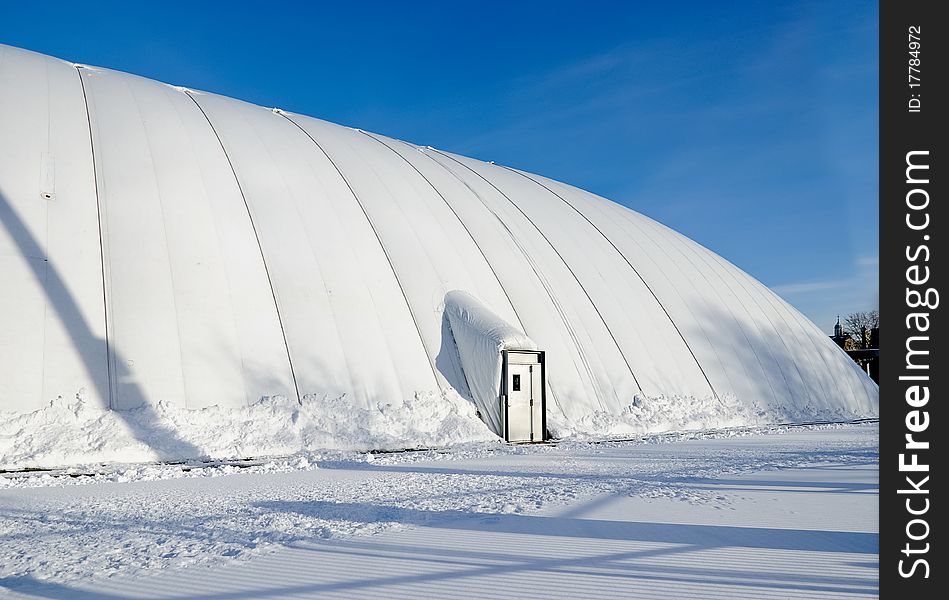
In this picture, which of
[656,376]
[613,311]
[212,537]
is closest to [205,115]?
[613,311]

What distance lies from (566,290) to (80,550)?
14172mm

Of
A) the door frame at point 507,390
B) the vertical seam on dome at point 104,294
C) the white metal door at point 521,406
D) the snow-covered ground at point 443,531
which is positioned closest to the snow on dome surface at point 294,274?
the vertical seam on dome at point 104,294

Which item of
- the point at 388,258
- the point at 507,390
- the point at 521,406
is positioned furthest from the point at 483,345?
the point at 388,258

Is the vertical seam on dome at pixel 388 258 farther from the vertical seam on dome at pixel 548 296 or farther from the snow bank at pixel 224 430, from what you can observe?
the vertical seam on dome at pixel 548 296

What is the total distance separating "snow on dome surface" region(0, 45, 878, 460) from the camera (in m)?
12.1

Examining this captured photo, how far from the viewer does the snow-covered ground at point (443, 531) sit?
4.59 meters

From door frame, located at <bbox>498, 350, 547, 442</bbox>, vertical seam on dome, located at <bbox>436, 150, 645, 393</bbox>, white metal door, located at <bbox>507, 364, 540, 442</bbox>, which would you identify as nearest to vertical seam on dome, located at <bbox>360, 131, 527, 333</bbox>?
door frame, located at <bbox>498, 350, 547, 442</bbox>

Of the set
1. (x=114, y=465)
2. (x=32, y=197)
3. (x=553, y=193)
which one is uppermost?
(x=553, y=193)

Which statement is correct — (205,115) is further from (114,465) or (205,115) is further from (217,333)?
(114,465)

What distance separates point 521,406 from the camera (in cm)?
1534

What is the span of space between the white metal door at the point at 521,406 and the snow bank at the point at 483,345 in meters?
0.32

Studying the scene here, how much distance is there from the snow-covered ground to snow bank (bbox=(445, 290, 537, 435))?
4372mm
